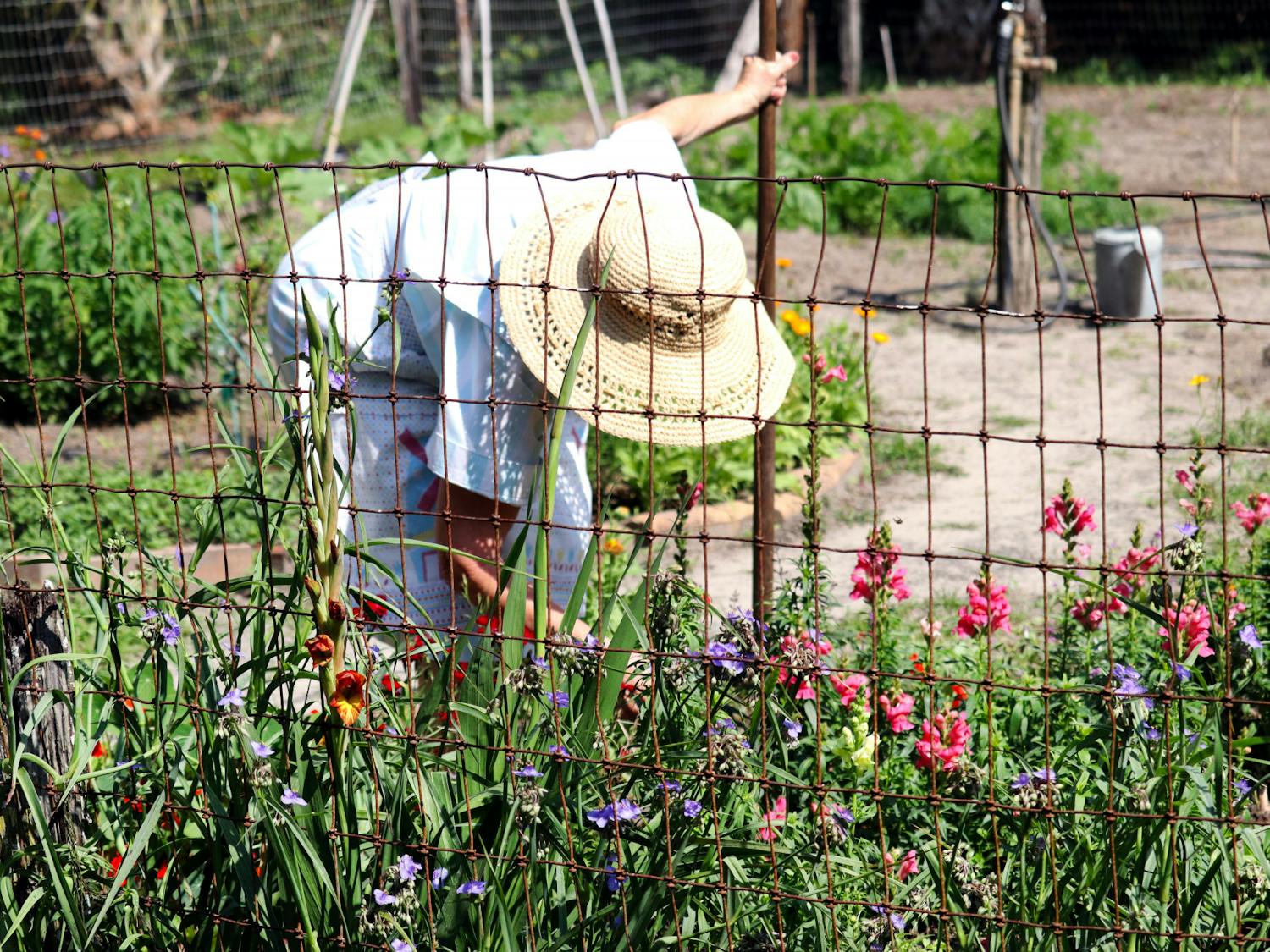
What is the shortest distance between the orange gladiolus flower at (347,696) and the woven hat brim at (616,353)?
2.41 feet

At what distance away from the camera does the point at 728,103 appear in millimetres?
3203

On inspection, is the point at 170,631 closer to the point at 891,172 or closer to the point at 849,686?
the point at 849,686

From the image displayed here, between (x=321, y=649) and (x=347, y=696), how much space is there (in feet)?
0.25

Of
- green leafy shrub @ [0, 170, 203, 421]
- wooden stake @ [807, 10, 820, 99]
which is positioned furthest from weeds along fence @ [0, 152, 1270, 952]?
wooden stake @ [807, 10, 820, 99]

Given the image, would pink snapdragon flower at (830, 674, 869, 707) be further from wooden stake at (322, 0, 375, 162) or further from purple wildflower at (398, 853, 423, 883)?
wooden stake at (322, 0, 375, 162)

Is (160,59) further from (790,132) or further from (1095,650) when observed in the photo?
(1095,650)

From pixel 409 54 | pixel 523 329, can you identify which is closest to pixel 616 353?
pixel 523 329

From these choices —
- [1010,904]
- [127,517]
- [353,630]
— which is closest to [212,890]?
[353,630]

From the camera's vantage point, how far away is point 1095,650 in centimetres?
289

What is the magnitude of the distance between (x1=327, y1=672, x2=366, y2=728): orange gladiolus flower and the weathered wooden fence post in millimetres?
608

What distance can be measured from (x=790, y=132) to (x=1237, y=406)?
4.93m

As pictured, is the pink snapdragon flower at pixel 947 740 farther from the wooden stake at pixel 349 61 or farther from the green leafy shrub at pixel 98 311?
the wooden stake at pixel 349 61

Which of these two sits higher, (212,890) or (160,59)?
(160,59)

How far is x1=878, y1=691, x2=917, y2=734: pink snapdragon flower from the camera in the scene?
8.09 feet
